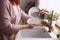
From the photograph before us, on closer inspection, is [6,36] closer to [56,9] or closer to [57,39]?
[57,39]

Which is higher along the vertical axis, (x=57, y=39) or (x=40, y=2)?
(x=40, y=2)

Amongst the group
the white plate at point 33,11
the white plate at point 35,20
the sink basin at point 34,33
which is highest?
the white plate at point 33,11

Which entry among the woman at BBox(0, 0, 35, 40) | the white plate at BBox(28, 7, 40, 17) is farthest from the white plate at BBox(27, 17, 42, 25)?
the woman at BBox(0, 0, 35, 40)

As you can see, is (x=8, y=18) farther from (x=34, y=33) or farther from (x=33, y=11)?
(x=33, y=11)

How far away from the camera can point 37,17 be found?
78.0 inches

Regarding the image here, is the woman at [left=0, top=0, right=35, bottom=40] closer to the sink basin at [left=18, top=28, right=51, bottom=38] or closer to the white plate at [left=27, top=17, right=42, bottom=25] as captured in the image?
the sink basin at [left=18, top=28, right=51, bottom=38]

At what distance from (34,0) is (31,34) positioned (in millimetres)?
835

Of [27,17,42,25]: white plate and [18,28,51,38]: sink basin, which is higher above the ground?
[27,17,42,25]: white plate

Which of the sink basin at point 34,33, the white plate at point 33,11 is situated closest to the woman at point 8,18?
the sink basin at point 34,33

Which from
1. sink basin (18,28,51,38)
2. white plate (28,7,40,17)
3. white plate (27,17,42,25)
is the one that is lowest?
sink basin (18,28,51,38)

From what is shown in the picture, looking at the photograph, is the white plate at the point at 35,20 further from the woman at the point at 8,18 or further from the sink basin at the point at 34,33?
the woman at the point at 8,18

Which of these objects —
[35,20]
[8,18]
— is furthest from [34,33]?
[8,18]

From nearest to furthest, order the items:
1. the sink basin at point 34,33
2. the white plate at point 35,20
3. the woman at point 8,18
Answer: the woman at point 8,18, the sink basin at point 34,33, the white plate at point 35,20

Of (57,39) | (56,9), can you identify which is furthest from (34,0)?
(57,39)
